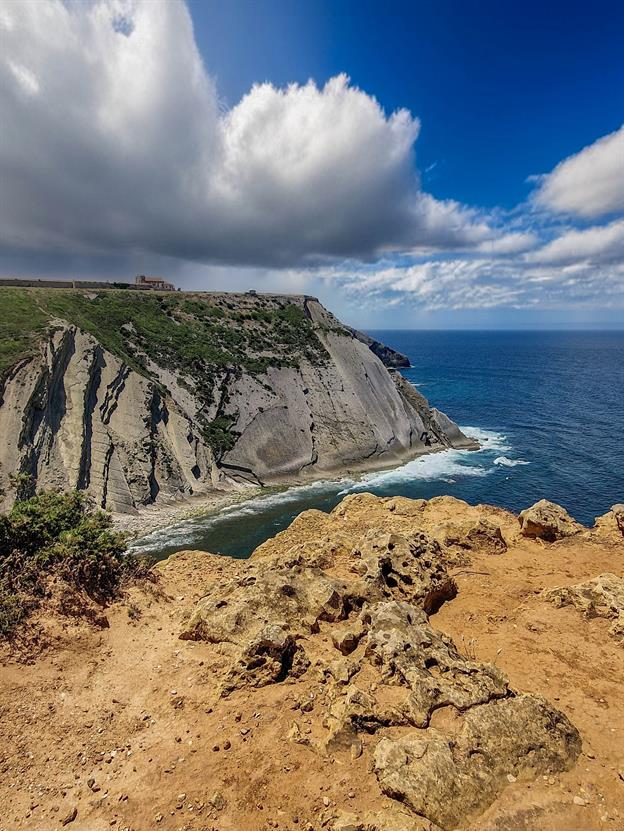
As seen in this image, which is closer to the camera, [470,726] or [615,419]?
[470,726]

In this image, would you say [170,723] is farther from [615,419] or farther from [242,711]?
[615,419]

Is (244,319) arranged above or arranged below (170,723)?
above

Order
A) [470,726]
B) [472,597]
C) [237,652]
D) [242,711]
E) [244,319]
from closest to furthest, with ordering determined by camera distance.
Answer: [470,726] → [242,711] → [237,652] → [472,597] → [244,319]

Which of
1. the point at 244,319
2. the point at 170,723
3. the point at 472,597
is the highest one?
the point at 244,319

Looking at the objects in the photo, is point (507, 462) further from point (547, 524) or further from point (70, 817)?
point (70, 817)

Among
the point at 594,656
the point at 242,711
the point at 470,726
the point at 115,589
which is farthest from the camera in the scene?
the point at 115,589

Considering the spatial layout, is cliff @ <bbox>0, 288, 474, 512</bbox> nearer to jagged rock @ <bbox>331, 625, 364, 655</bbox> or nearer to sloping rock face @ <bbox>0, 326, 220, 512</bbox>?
sloping rock face @ <bbox>0, 326, 220, 512</bbox>

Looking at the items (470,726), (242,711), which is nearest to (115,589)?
(242,711)

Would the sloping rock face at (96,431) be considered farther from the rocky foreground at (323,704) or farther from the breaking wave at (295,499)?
the rocky foreground at (323,704)
